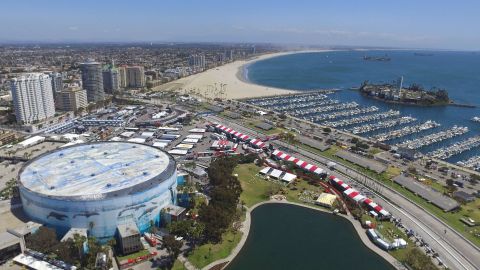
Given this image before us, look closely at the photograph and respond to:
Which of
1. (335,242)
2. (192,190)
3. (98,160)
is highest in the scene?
(98,160)

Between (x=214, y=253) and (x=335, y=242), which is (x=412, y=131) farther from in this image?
→ (x=214, y=253)

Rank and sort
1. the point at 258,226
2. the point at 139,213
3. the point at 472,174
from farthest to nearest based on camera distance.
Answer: the point at 472,174
the point at 258,226
the point at 139,213

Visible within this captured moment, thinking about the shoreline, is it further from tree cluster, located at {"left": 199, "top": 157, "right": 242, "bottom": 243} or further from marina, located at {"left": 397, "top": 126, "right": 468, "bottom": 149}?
marina, located at {"left": 397, "top": 126, "right": 468, "bottom": 149}

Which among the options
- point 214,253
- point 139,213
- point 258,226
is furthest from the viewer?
point 258,226

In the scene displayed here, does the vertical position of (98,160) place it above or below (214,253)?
above

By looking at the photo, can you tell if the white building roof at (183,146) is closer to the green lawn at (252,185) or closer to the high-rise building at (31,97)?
the green lawn at (252,185)

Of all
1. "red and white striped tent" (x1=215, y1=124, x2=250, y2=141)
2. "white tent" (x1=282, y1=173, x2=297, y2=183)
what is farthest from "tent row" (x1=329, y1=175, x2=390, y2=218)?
"red and white striped tent" (x1=215, y1=124, x2=250, y2=141)

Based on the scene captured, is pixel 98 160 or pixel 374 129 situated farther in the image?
pixel 374 129

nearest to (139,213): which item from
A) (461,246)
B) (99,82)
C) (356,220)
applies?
Result: (356,220)
